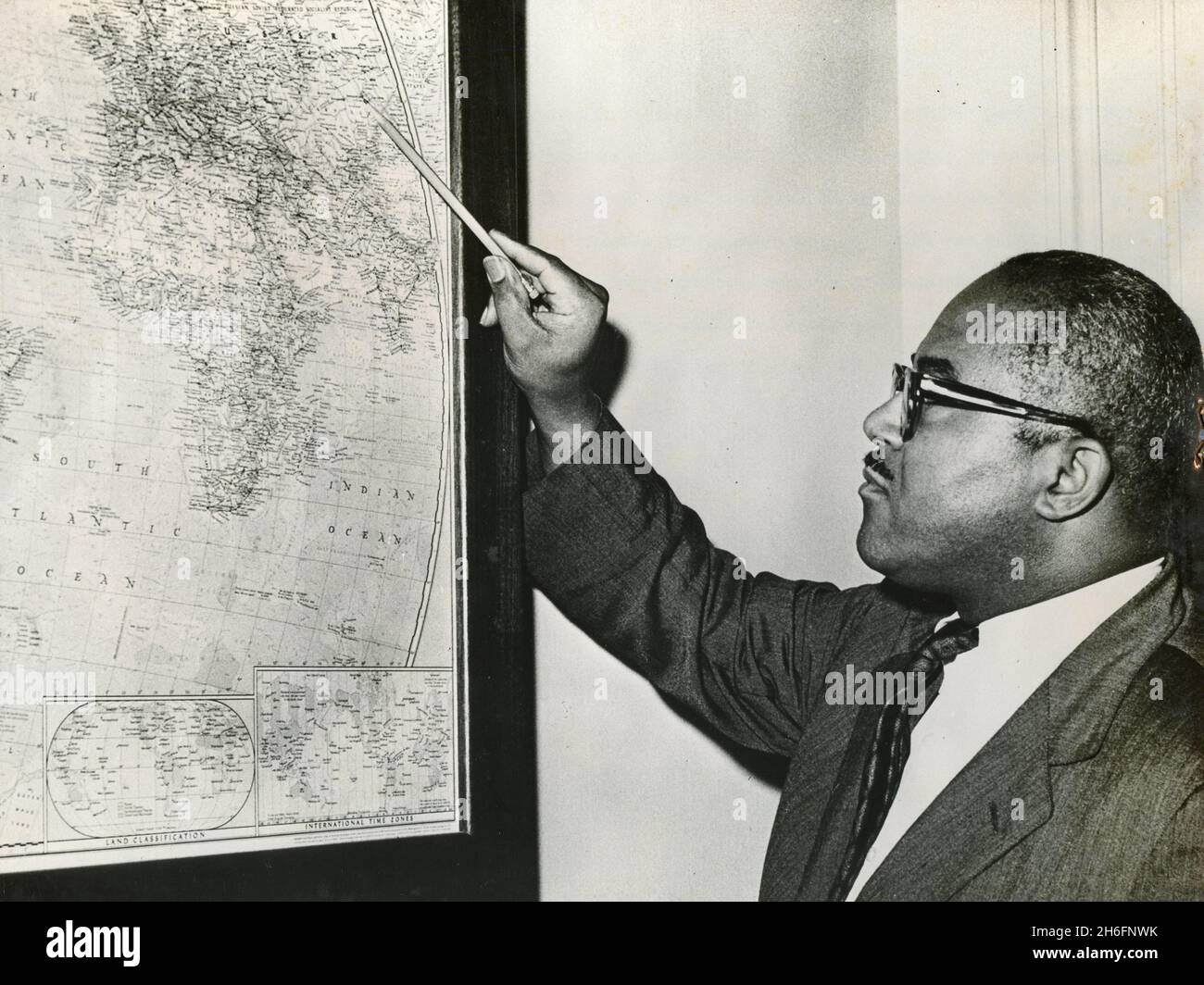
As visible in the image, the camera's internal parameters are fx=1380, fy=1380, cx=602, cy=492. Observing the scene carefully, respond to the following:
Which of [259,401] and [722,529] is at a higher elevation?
[259,401]

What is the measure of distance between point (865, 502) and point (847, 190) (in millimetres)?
511

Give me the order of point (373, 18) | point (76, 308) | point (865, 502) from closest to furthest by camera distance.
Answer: point (76, 308) < point (373, 18) < point (865, 502)

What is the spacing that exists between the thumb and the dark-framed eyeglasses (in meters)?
0.59

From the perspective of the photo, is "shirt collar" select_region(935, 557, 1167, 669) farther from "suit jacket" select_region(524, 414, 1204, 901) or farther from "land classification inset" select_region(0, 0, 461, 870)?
"land classification inset" select_region(0, 0, 461, 870)

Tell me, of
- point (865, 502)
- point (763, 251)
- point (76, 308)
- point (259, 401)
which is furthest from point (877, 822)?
point (76, 308)

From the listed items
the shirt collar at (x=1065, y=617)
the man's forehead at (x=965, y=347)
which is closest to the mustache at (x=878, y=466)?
the man's forehead at (x=965, y=347)

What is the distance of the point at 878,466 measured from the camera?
2047 mm

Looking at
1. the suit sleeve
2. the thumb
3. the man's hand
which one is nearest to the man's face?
the suit sleeve

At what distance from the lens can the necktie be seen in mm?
1899

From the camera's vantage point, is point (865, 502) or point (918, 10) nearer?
point (865, 502)

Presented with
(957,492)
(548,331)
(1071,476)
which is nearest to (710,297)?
(548,331)

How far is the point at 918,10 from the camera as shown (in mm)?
2256

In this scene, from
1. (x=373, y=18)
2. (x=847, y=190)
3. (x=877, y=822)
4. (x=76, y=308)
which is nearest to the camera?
(x=76, y=308)
